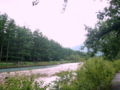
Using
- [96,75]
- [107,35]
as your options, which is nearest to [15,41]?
[107,35]

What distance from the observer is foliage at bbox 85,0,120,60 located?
17.6ft

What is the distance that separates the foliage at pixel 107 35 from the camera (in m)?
5.37

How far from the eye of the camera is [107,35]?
5727 millimetres

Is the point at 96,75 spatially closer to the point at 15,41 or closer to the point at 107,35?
the point at 107,35

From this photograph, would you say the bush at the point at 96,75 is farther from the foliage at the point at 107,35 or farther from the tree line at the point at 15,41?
the tree line at the point at 15,41

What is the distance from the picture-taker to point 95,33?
6043 millimetres

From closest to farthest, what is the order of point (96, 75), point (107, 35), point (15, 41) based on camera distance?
1. point (96, 75)
2. point (107, 35)
3. point (15, 41)

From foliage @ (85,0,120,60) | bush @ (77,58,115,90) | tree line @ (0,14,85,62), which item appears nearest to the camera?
bush @ (77,58,115,90)

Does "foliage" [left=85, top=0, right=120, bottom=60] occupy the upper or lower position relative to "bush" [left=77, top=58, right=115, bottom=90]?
upper

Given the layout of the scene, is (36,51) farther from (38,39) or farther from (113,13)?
(113,13)

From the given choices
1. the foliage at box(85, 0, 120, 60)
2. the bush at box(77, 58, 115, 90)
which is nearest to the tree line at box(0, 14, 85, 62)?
the foliage at box(85, 0, 120, 60)

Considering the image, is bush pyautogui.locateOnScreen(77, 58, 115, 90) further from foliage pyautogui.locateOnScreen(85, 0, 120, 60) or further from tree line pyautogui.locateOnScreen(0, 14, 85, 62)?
tree line pyautogui.locateOnScreen(0, 14, 85, 62)

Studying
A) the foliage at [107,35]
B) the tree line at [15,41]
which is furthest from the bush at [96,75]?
the tree line at [15,41]

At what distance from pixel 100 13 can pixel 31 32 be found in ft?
133
